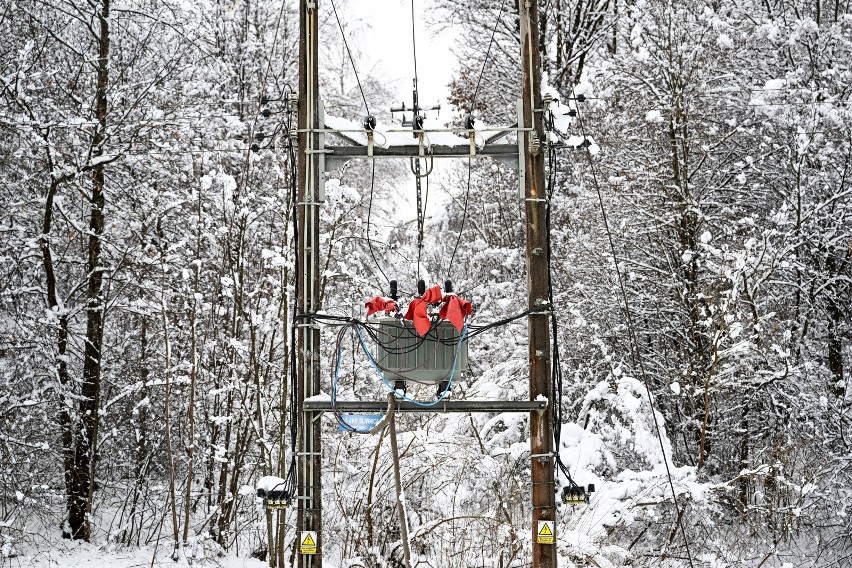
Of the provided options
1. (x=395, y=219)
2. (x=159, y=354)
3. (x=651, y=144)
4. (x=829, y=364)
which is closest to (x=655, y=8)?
(x=651, y=144)

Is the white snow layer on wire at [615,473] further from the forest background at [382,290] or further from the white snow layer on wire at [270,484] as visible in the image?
the white snow layer on wire at [270,484]

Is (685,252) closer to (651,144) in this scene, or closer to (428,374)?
(651,144)

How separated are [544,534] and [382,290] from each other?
7301 millimetres

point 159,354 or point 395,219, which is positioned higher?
point 395,219

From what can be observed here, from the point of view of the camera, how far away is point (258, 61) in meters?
17.0

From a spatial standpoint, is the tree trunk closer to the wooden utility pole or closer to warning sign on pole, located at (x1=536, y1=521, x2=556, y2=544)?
the wooden utility pole

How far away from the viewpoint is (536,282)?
7.56 metres

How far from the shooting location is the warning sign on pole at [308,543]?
23.9 feet

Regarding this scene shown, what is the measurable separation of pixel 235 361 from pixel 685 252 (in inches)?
283

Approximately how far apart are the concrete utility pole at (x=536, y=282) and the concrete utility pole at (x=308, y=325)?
1.78 m

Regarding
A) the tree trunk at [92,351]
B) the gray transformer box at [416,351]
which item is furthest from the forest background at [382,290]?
the gray transformer box at [416,351]

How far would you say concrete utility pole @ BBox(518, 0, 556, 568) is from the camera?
24.6ft

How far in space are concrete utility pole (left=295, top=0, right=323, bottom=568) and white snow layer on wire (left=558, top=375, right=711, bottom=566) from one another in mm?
3571

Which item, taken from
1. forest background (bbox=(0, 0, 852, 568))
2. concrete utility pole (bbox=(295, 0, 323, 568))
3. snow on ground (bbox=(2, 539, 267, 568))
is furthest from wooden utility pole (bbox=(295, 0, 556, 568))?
snow on ground (bbox=(2, 539, 267, 568))
